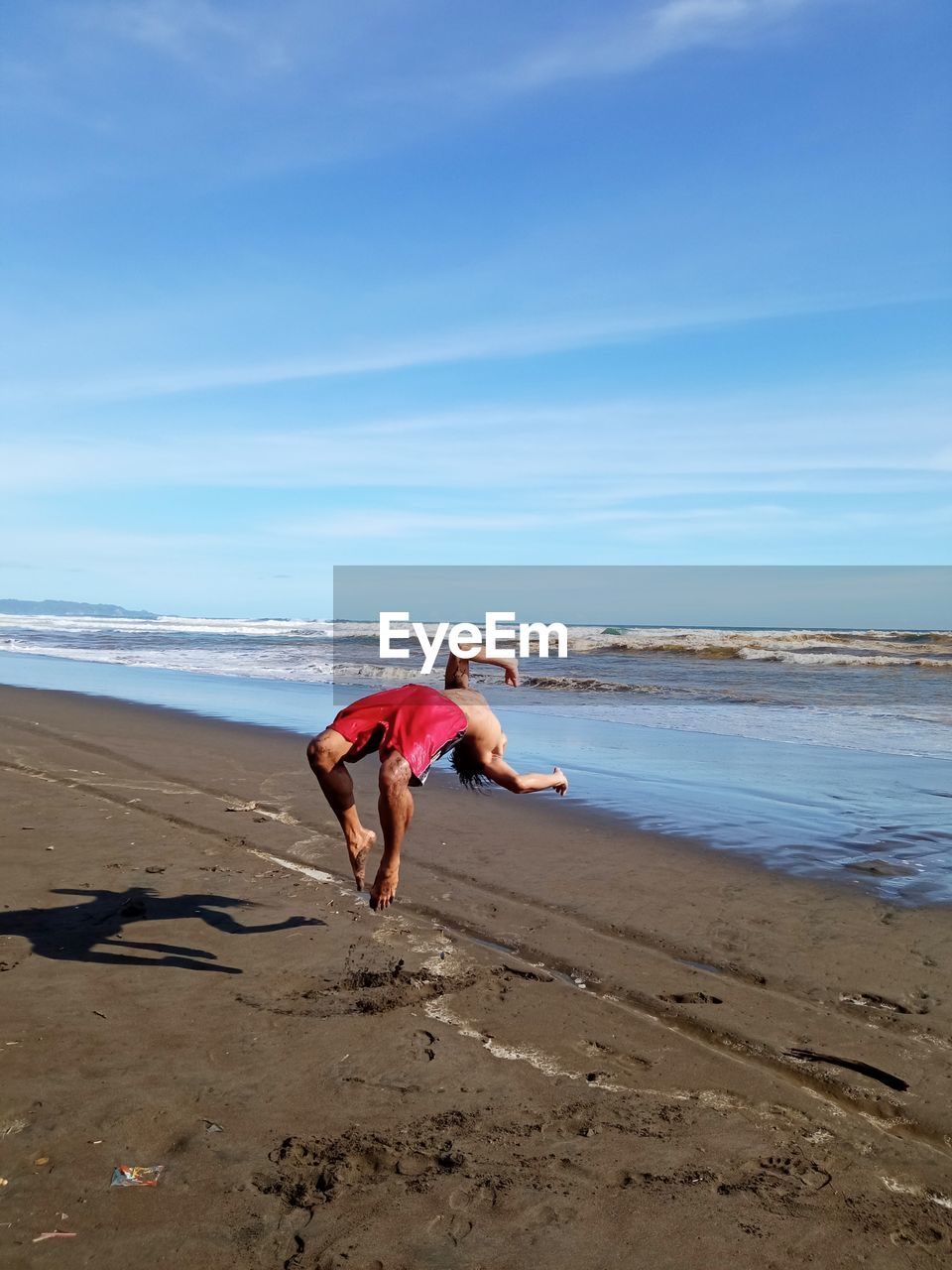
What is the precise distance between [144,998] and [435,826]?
160 inches

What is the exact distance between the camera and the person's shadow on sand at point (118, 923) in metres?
4.98

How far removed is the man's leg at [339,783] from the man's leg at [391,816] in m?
0.29

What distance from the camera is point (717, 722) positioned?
16.0m

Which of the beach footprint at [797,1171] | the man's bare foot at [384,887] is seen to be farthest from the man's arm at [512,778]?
the beach footprint at [797,1171]

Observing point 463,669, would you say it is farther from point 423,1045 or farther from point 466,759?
point 423,1045

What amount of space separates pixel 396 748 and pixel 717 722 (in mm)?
11981

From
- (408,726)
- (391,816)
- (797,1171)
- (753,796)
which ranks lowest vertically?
(797,1171)

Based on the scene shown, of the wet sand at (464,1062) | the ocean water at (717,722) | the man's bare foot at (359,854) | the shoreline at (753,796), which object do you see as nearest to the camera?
the wet sand at (464,1062)

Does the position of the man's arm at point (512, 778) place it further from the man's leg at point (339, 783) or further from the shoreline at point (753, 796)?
the shoreline at point (753, 796)

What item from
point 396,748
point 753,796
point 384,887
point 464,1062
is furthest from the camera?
point 753,796

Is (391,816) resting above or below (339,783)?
below

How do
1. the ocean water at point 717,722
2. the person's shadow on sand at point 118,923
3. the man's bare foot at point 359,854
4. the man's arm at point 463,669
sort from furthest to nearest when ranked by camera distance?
the ocean water at point 717,722 < the man's arm at point 463,669 < the man's bare foot at point 359,854 < the person's shadow on sand at point 118,923

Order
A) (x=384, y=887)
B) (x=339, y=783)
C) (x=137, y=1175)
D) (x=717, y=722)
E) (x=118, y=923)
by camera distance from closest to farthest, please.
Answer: (x=137, y=1175) → (x=384, y=887) → (x=339, y=783) → (x=118, y=923) → (x=717, y=722)

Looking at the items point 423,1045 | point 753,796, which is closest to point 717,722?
point 753,796
